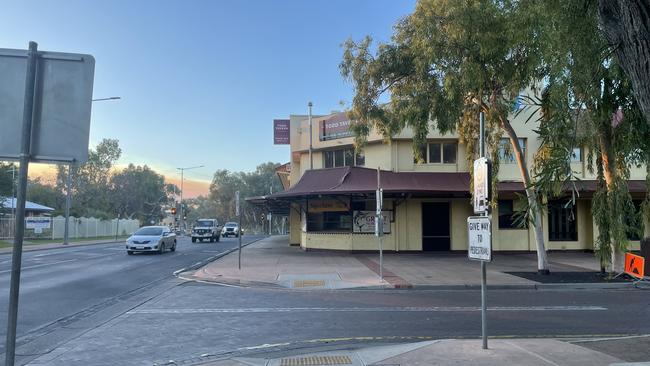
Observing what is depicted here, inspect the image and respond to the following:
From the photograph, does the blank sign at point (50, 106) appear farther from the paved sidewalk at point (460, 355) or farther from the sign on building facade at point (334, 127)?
the sign on building facade at point (334, 127)

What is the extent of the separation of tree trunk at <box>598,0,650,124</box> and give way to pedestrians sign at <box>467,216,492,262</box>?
2448 millimetres

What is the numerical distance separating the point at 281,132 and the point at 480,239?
29507mm

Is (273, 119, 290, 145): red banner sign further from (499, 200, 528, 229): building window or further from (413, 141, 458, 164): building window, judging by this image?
(499, 200, 528, 229): building window

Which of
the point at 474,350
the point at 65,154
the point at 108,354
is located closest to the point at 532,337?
the point at 474,350

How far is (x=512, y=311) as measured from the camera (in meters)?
11.0

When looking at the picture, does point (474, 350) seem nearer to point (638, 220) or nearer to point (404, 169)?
point (638, 220)

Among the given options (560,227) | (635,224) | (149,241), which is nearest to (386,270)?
(635,224)

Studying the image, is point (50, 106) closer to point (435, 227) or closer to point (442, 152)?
point (442, 152)

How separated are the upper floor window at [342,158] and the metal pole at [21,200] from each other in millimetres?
23964

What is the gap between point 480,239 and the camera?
6730 mm

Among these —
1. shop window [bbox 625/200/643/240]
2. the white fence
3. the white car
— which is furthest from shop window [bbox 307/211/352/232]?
the white fence

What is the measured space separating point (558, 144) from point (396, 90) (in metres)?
12.2

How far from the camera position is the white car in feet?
90.7

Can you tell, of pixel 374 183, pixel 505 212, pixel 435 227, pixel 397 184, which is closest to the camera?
pixel 397 184
